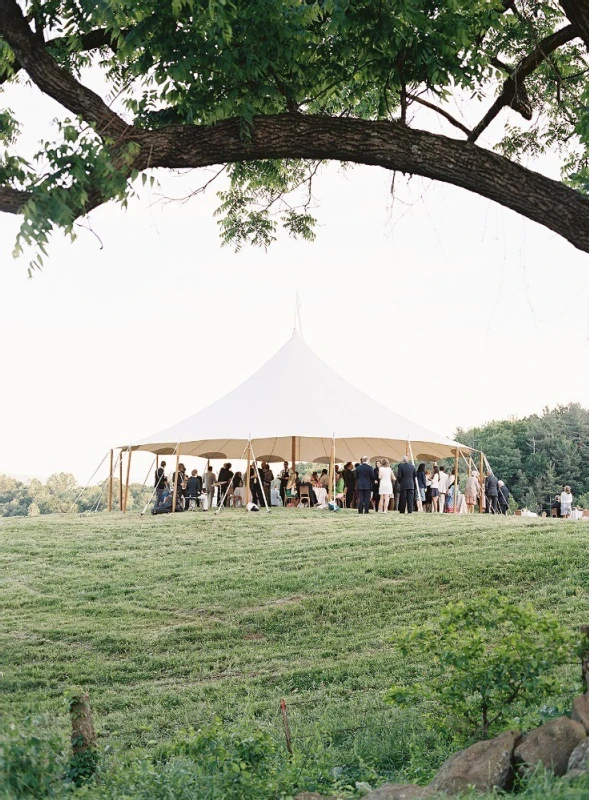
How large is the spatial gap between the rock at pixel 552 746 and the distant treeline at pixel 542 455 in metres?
51.4

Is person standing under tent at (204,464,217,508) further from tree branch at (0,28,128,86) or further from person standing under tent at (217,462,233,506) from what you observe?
tree branch at (0,28,128,86)

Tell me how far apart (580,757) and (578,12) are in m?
4.97

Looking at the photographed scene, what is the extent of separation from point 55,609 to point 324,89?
8.15m

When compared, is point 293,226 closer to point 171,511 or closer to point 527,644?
point 527,644

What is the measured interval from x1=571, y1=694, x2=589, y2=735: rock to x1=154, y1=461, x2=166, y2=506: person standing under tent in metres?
17.1

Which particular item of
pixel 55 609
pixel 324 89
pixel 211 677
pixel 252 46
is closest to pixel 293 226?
pixel 324 89

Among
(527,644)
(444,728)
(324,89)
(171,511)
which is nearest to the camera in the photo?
(527,644)

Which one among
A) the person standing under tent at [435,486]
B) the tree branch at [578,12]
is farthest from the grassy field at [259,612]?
the tree branch at [578,12]

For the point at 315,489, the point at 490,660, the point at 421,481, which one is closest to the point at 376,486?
the point at 421,481

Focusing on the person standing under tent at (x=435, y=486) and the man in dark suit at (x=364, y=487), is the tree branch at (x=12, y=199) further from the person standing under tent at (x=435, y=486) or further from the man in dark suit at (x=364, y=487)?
the person standing under tent at (x=435, y=486)

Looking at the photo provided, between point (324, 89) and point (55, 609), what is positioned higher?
point (324, 89)

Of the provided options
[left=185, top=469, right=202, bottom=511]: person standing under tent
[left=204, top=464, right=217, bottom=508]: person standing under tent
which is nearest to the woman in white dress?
[left=185, top=469, right=202, bottom=511]: person standing under tent

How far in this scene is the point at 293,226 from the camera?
1085cm

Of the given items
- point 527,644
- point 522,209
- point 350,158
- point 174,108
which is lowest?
point 527,644
